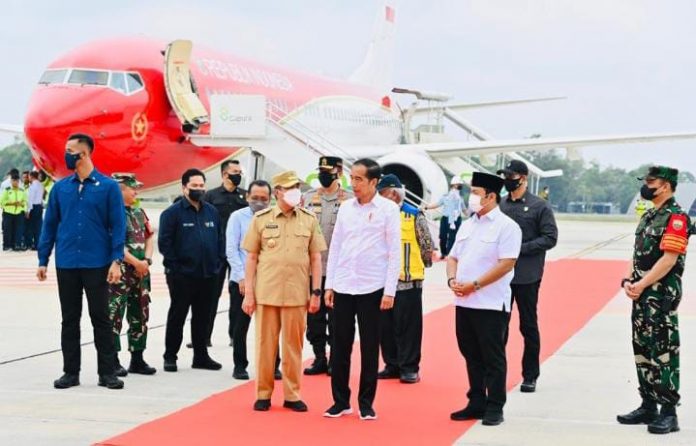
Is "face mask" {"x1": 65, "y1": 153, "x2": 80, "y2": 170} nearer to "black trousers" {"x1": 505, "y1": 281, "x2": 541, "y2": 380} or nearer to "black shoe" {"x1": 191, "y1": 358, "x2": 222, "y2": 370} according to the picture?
"black shoe" {"x1": 191, "y1": 358, "x2": 222, "y2": 370}

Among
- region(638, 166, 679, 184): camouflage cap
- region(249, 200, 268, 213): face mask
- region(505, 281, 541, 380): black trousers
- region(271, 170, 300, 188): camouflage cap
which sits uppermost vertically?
region(638, 166, 679, 184): camouflage cap

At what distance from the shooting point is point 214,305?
33.4 feet

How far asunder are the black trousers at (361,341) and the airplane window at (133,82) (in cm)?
1467

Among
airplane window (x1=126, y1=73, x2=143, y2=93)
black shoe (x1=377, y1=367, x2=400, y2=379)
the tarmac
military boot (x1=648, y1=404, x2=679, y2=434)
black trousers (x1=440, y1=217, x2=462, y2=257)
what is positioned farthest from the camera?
black trousers (x1=440, y1=217, x2=462, y2=257)

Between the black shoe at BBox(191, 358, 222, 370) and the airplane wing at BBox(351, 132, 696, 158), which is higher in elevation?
the airplane wing at BBox(351, 132, 696, 158)

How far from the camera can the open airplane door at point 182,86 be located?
21703mm

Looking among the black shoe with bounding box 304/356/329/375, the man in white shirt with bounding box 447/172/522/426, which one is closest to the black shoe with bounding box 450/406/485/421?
the man in white shirt with bounding box 447/172/522/426

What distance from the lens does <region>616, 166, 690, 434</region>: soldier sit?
7.04m

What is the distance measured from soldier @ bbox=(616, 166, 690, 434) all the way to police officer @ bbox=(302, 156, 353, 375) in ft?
8.57

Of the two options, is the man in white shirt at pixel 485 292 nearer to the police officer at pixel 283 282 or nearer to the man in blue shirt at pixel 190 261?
the police officer at pixel 283 282

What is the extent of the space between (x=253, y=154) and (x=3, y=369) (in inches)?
623

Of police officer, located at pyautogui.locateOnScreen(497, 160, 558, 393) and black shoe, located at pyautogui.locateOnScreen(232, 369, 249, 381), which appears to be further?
black shoe, located at pyautogui.locateOnScreen(232, 369, 249, 381)

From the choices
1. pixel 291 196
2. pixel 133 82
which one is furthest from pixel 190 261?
pixel 133 82

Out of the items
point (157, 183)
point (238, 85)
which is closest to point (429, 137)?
point (238, 85)
